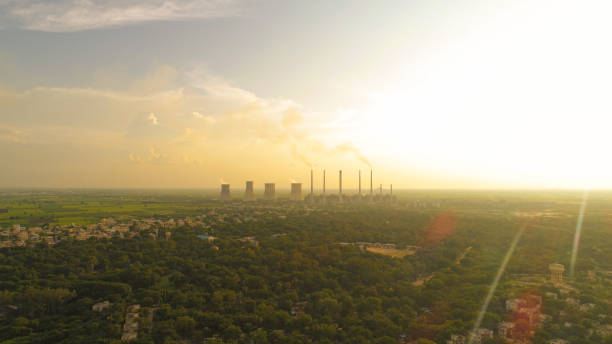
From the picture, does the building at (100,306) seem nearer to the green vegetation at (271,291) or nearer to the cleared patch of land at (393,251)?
the green vegetation at (271,291)

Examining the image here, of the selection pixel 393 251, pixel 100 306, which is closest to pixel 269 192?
pixel 393 251

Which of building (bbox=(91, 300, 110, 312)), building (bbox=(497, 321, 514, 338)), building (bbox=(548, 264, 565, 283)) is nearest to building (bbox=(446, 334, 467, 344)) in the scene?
building (bbox=(497, 321, 514, 338))

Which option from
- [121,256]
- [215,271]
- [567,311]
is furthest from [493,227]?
[121,256]

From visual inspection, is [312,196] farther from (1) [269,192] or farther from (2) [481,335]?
(2) [481,335]

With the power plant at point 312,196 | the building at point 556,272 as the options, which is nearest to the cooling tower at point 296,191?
the power plant at point 312,196

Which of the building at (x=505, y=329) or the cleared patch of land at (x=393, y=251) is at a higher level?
the building at (x=505, y=329)

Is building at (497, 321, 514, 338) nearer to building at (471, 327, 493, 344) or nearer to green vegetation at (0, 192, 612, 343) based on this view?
green vegetation at (0, 192, 612, 343)

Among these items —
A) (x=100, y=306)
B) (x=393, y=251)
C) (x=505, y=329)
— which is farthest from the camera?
(x=393, y=251)

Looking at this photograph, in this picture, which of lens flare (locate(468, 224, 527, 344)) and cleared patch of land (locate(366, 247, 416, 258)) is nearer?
lens flare (locate(468, 224, 527, 344))
